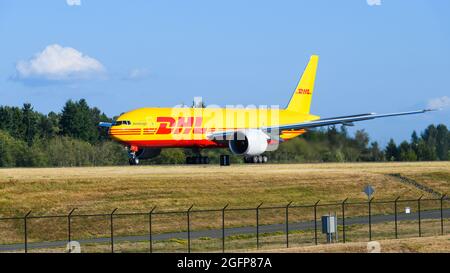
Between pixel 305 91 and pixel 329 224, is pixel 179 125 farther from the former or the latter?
pixel 329 224

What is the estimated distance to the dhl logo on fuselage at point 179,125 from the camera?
8206cm

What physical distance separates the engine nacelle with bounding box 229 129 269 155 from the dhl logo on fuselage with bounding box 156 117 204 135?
2.92m

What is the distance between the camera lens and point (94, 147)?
382 ft

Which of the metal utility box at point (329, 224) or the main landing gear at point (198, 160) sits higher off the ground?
the main landing gear at point (198, 160)

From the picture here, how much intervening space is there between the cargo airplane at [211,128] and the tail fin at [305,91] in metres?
2.45

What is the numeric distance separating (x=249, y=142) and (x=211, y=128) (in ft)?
12.6

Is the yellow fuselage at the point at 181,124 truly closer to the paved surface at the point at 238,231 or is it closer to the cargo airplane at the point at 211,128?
the cargo airplane at the point at 211,128

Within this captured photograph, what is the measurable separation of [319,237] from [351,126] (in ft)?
130

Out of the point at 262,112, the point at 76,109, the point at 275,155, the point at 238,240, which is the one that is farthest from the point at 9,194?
the point at 76,109

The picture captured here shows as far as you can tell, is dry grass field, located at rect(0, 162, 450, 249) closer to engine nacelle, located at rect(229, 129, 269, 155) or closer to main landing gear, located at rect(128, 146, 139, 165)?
engine nacelle, located at rect(229, 129, 269, 155)

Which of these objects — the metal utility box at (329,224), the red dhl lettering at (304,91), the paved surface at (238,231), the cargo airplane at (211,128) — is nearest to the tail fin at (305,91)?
the red dhl lettering at (304,91)

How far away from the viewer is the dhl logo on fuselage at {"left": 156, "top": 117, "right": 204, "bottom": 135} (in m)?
82.1
